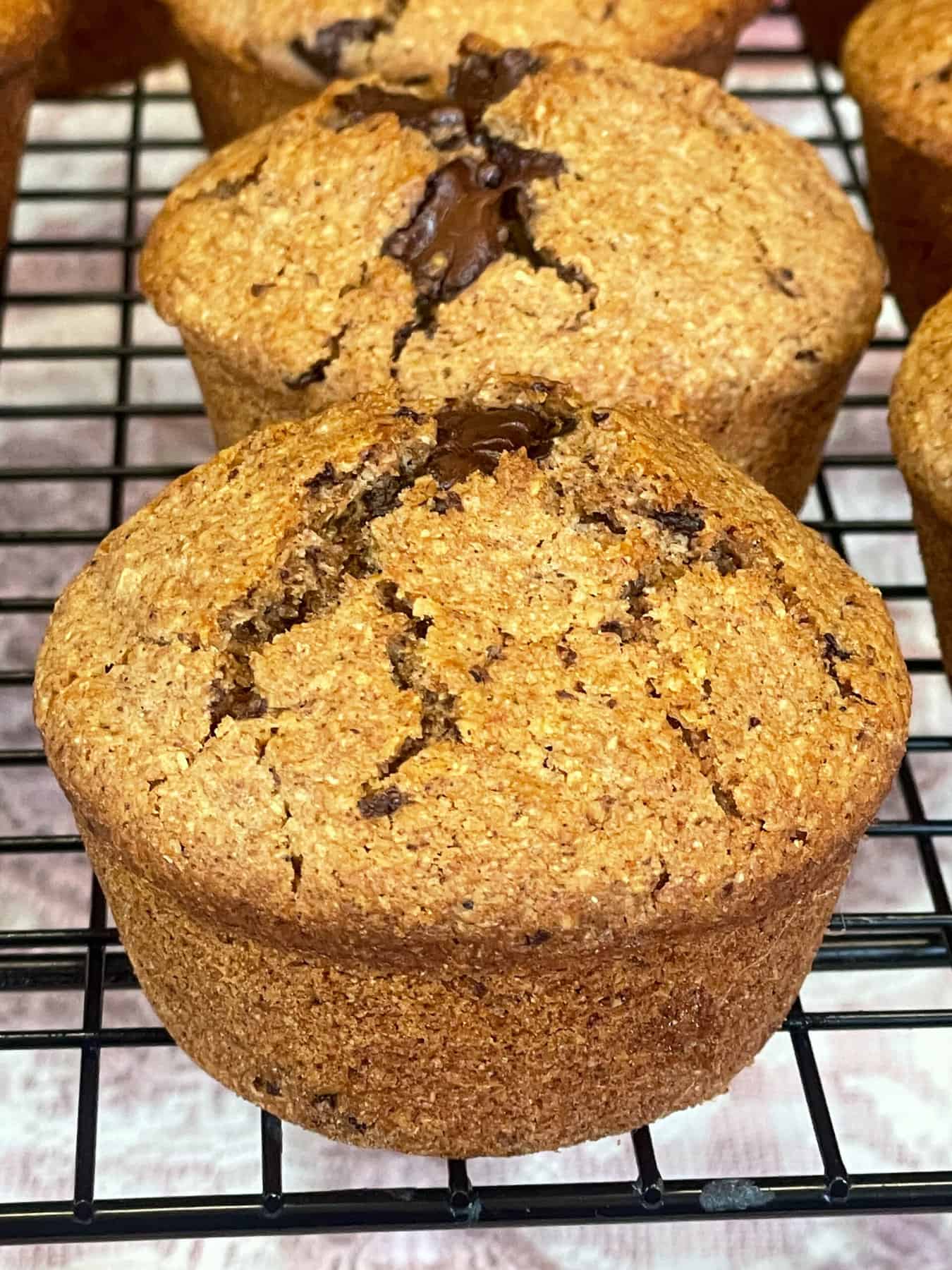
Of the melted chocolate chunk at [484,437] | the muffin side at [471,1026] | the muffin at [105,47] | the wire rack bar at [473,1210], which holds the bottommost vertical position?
the wire rack bar at [473,1210]

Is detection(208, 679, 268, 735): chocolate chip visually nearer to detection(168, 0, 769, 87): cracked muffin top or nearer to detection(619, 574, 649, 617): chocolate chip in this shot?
detection(619, 574, 649, 617): chocolate chip

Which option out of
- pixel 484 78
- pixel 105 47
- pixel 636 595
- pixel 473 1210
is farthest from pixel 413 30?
pixel 473 1210

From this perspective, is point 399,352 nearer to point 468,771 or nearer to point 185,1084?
point 468,771

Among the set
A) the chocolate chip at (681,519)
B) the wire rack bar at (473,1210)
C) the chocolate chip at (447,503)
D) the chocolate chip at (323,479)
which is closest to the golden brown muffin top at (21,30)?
the chocolate chip at (323,479)

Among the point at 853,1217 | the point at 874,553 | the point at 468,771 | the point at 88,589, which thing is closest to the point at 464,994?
the point at 468,771

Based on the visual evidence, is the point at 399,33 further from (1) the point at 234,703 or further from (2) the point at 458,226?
(1) the point at 234,703

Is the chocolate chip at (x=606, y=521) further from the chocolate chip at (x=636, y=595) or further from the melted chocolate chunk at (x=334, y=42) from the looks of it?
the melted chocolate chunk at (x=334, y=42)

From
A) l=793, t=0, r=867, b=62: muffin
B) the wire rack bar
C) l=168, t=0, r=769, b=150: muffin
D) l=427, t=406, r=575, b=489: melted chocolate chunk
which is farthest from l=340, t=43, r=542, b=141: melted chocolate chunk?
l=793, t=0, r=867, b=62: muffin
